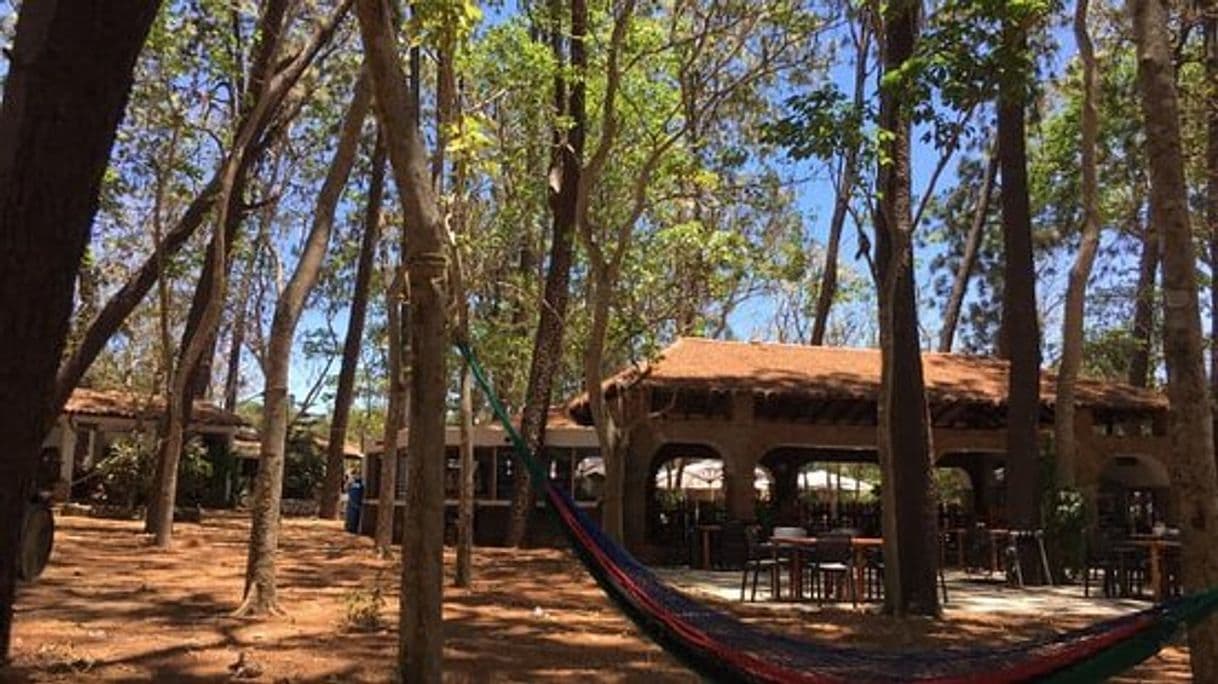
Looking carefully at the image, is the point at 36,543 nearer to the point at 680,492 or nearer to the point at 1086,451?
the point at 1086,451

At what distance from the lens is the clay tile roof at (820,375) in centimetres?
1483

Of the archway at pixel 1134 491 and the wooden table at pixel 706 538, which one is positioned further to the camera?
the archway at pixel 1134 491

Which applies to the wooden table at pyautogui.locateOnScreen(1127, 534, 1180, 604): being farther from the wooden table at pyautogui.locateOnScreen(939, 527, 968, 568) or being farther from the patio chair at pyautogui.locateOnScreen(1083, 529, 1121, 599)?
the wooden table at pyautogui.locateOnScreen(939, 527, 968, 568)

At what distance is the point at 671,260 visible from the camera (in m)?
17.0

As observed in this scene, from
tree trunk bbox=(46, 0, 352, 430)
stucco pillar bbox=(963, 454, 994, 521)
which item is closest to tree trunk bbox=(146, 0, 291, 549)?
tree trunk bbox=(46, 0, 352, 430)

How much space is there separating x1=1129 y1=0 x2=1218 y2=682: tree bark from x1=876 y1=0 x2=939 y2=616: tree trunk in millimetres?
3918

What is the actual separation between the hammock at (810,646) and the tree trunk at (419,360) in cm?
37

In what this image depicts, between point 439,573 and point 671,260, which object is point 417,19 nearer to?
point 439,573

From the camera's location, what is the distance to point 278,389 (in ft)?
24.8

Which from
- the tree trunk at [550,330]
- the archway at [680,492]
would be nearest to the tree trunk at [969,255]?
the archway at [680,492]

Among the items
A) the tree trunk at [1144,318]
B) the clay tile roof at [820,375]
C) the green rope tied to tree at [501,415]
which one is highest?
the tree trunk at [1144,318]

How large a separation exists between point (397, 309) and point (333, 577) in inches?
129

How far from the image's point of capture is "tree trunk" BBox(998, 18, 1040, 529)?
13141 mm

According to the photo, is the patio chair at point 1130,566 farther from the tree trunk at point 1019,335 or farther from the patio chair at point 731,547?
the patio chair at point 731,547
